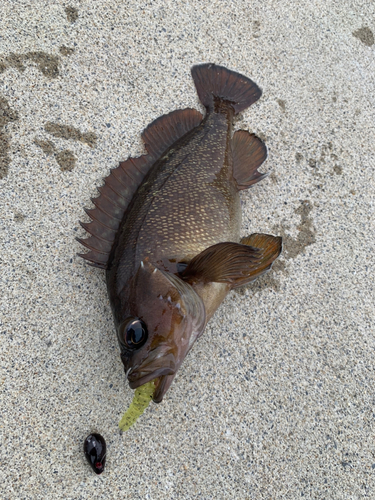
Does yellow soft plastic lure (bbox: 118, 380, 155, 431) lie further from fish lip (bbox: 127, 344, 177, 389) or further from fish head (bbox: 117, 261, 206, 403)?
fish lip (bbox: 127, 344, 177, 389)

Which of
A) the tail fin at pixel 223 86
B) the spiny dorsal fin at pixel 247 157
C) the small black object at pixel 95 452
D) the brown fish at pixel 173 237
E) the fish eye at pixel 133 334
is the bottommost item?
the small black object at pixel 95 452

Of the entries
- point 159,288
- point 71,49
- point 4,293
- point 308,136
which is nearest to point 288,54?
point 308,136

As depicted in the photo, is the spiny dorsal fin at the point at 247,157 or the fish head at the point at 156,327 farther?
the spiny dorsal fin at the point at 247,157

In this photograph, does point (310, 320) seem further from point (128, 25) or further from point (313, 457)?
point (128, 25)

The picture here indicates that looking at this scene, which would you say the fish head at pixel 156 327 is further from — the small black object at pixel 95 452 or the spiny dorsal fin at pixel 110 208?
the small black object at pixel 95 452

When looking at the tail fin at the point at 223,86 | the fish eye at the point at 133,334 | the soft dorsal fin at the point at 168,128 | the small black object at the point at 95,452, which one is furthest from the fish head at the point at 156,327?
the tail fin at the point at 223,86

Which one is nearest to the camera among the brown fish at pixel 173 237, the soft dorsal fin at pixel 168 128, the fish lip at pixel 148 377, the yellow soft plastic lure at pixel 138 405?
the fish lip at pixel 148 377

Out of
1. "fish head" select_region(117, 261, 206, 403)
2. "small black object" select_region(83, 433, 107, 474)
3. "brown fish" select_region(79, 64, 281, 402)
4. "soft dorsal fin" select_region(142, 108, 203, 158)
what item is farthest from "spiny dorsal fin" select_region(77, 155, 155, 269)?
"small black object" select_region(83, 433, 107, 474)
